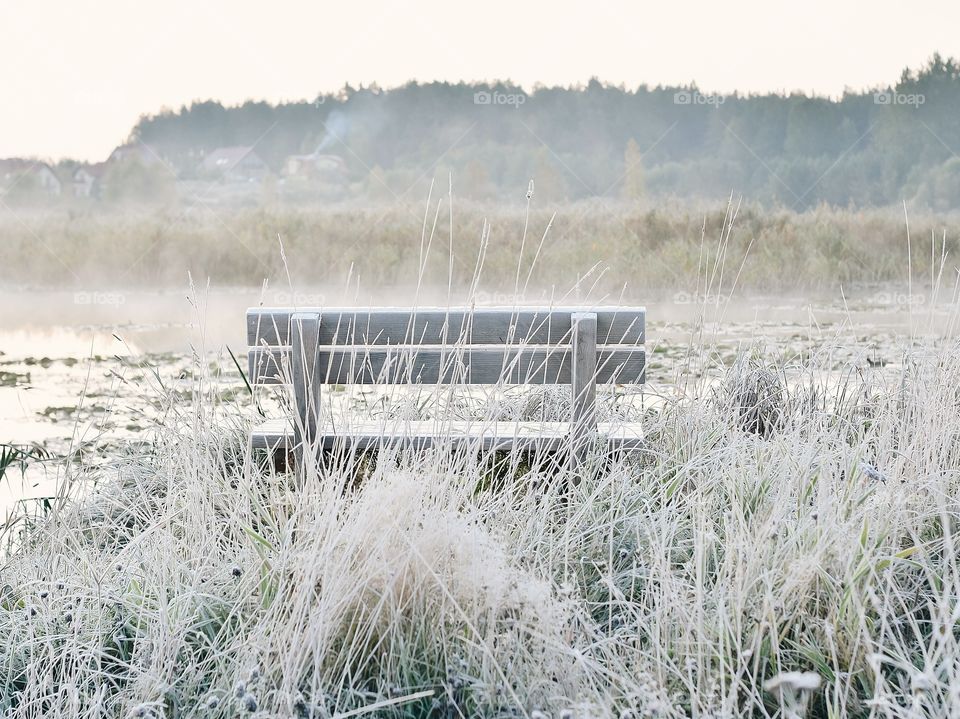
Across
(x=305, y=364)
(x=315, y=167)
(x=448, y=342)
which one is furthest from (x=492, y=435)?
(x=315, y=167)

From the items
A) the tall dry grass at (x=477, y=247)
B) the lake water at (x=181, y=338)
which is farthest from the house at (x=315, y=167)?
the lake water at (x=181, y=338)

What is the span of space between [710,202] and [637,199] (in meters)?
1.09

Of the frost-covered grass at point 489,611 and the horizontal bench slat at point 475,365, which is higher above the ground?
the horizontal bench slat at point 475,365

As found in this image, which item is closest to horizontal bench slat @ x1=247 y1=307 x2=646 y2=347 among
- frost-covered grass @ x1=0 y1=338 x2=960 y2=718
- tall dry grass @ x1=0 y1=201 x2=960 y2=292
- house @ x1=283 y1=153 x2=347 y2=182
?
frost-covered grass @ x1=0 y1=338 x2=960 y2=718

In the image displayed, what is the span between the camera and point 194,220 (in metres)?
Result: 14.4

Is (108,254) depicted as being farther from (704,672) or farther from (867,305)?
(704,672)

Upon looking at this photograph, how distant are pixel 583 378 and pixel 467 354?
519 mm

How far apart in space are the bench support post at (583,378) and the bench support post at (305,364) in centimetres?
113

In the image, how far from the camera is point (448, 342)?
418 cm

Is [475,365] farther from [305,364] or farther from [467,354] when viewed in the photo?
[305,364]

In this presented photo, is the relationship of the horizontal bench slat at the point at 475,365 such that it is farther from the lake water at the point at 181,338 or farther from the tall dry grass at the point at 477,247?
the tall dry grass at the point at 477,247

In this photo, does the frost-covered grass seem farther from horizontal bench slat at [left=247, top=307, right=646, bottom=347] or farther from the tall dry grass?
the tall dry grass

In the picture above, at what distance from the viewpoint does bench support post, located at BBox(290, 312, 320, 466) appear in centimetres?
412

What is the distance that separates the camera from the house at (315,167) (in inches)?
667
